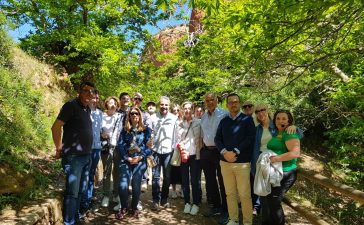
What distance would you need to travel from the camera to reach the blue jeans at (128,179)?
4750 millimetres

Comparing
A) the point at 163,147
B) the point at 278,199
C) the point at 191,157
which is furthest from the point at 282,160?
the point at 163,147

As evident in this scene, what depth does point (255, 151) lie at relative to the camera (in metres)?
4.21

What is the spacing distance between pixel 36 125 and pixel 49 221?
151 inches

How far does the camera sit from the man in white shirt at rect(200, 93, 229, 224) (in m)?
4.84

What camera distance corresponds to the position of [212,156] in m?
4.86

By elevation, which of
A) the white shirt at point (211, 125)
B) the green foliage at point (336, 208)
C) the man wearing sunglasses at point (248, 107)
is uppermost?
the man wearing sunglasses at point (248, 107)

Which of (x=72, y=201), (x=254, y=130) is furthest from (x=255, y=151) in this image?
(x=72, y=201)

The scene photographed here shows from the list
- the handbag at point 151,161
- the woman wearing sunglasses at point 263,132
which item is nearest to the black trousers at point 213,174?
the woman wearing sunglasses at point 263,132

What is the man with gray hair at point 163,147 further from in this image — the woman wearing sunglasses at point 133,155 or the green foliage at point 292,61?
the green foliage at point 292,61

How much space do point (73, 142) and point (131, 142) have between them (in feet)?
3.47

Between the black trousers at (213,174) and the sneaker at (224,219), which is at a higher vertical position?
the black trousers at (213,174)

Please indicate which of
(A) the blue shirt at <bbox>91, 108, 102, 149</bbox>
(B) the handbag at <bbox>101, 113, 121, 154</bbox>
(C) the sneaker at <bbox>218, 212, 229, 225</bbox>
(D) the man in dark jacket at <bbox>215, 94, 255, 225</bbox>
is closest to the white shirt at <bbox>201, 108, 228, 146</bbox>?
(D) the man in dark jacket at <bbox>215, 94, 255, 225</bbox>

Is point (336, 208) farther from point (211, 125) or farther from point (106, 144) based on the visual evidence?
point (106, 144)

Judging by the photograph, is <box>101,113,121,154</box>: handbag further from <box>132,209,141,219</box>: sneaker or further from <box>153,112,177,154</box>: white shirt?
<box>132,209,141,219</box>: sneaker
